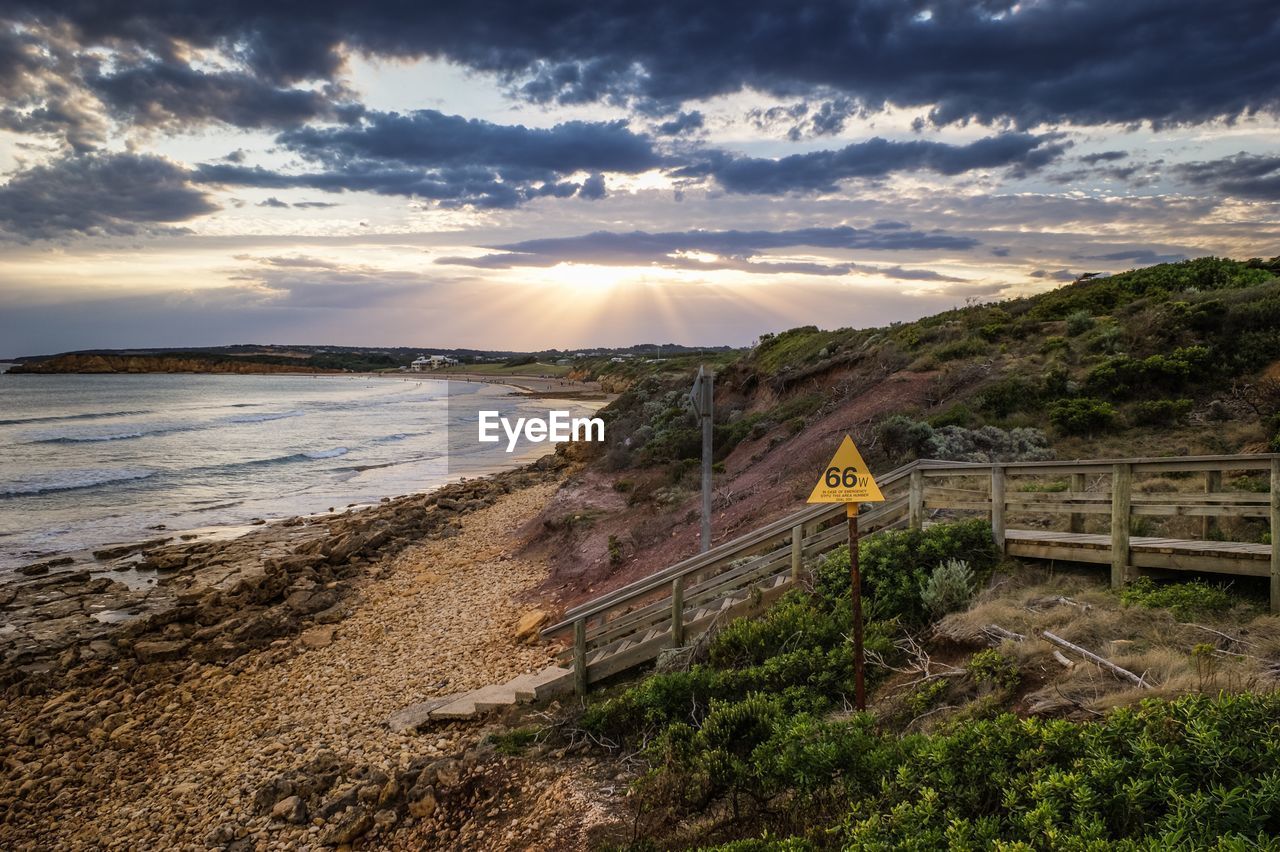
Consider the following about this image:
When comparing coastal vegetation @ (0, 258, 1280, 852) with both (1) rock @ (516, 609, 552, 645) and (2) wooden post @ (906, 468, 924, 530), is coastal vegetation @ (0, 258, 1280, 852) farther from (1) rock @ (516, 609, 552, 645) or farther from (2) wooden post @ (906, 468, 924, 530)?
(2) wooden post @ (906, 468, 924, 530)

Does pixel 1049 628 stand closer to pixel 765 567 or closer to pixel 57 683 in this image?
pixel 765 567

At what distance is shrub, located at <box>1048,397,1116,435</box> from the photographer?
1416 centimetres

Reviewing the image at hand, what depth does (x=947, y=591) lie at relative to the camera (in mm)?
7480

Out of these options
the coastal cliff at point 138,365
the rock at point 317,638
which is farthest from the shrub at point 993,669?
the coastal cliff at point 138,365

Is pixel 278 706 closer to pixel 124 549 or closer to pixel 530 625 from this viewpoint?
pixel 530 625

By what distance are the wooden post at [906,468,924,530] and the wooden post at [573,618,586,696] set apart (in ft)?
13.8

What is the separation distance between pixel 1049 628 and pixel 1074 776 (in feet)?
9.63

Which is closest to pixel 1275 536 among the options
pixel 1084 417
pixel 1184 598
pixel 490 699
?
pixel 1184 598

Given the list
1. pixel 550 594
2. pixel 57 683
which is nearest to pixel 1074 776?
pixel 550 594

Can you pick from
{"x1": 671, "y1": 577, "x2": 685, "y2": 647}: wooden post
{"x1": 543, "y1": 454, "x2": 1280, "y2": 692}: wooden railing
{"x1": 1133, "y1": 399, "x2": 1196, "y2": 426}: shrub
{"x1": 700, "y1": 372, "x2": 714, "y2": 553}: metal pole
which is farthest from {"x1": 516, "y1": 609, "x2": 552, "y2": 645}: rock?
{"x1": 1133, "y1": 399, "x2": 1196, "y2": 426}: shrub

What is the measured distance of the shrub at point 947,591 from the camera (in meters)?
7.42

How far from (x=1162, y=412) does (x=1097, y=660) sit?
10.9 m

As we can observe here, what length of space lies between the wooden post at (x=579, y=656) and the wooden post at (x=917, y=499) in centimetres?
422

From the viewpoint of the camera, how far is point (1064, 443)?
1394 cm
